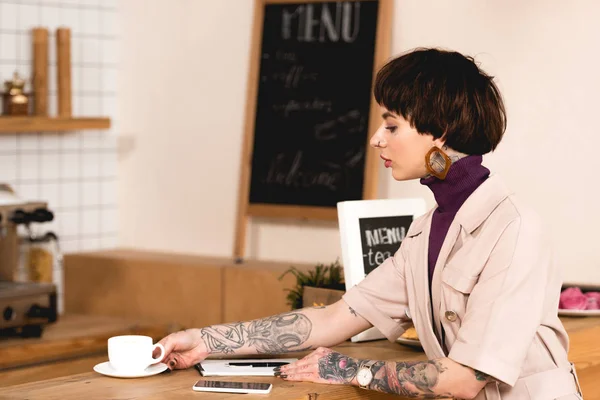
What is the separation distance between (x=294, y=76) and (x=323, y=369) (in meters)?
2.12

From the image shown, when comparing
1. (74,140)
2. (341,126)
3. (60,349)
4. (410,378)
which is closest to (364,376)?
(410,378)

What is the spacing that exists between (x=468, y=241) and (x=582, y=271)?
1.46 meters

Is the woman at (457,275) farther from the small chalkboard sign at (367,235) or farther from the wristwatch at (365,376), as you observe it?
the small chalkboard sign at (367,235)

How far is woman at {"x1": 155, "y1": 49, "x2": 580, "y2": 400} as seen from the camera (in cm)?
202

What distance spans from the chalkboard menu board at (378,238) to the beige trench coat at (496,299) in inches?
17.8

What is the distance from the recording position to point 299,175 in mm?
4102

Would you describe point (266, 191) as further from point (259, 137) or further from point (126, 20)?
point (126, 20)

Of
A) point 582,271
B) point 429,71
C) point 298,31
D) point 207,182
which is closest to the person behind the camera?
point 429,71

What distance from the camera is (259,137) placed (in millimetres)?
4188

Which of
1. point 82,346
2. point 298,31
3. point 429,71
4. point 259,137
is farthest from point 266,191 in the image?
point 429,71

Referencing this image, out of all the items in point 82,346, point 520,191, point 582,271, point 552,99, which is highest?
point 552,99

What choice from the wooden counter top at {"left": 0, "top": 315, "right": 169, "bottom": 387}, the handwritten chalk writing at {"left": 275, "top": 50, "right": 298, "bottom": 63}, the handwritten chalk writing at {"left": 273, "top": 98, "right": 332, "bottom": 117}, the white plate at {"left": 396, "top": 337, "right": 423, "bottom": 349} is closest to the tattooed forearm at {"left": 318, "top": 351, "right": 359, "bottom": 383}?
the white plate at {"left": 396, "top": 337, "right": 423, "bottom": 349}

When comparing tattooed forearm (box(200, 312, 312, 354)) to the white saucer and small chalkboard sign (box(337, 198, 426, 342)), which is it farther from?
small chalkboard sign (box(337, 198, 426, 342))

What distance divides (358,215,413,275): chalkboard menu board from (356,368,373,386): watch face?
26.4 inches
